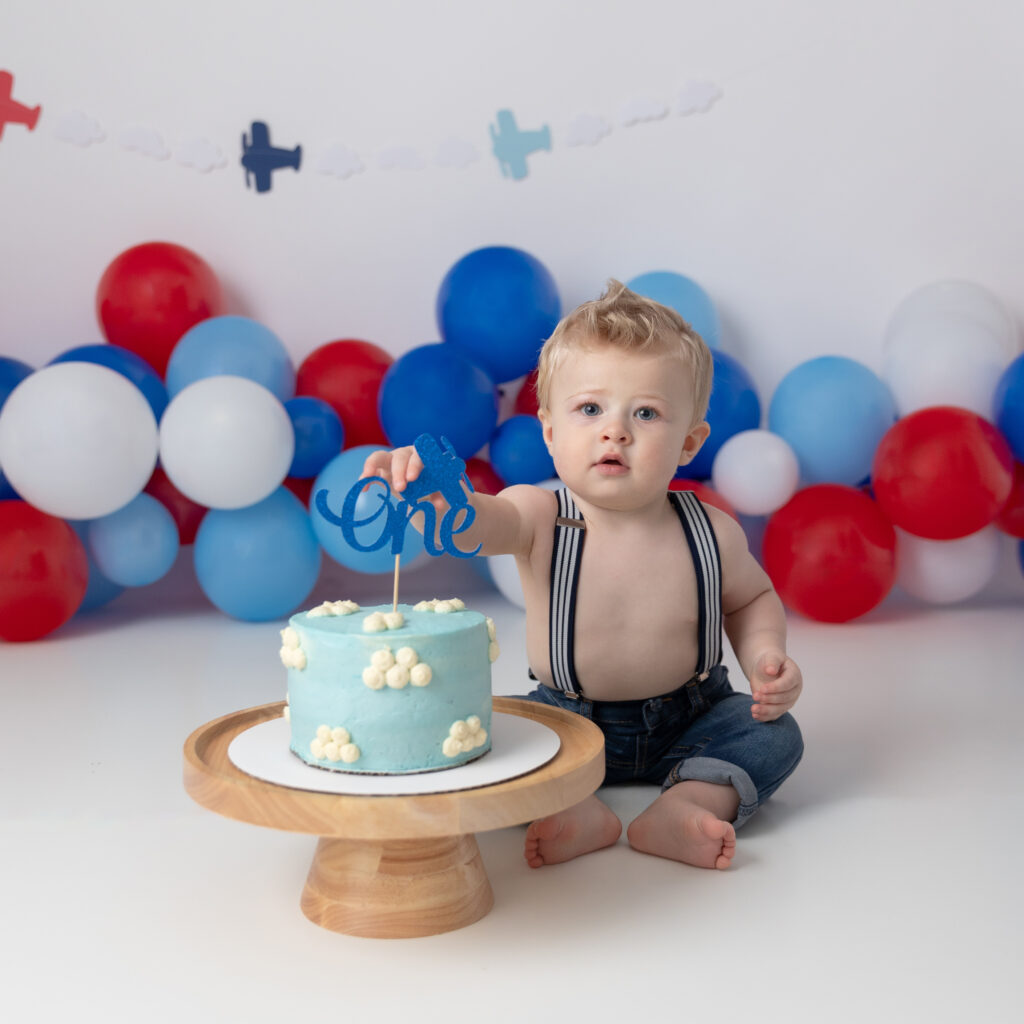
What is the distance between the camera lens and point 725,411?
2814 mm

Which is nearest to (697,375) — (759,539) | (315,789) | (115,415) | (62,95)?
(315,789)

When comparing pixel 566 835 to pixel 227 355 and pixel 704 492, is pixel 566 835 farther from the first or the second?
pixel 227 355

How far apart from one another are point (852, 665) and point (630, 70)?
1.83 metres

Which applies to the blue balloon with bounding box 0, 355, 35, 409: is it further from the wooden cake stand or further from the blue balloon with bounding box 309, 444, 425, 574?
the wooden cake stand

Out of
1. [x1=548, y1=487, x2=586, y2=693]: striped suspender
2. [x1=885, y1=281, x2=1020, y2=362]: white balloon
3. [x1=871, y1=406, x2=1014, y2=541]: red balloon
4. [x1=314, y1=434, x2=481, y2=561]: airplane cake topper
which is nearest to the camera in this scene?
[x1=314, y1=434, x2=481, y2=561]: airplane cake topper

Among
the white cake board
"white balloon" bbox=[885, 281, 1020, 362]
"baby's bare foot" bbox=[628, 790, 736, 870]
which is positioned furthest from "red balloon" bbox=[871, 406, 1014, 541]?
the white cake board

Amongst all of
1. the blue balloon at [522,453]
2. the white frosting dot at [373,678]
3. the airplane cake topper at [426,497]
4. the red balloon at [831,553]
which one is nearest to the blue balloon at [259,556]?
the blue balloon at [522,453]

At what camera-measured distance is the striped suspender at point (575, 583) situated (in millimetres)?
1458

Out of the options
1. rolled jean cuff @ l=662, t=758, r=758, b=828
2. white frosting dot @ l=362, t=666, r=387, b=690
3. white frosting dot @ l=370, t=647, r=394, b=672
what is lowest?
rolled jean cuff @ l=662, t=758, r=758, b=828

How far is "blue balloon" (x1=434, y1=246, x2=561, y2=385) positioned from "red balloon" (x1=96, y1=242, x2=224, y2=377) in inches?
26.0

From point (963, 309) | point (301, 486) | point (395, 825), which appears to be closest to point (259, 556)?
point (301, 486)

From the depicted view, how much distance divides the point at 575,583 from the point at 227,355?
158 cm

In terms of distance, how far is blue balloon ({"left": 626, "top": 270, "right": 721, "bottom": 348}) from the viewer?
115 inches

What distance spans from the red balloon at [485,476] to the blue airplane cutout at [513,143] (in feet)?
2.97
